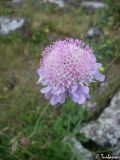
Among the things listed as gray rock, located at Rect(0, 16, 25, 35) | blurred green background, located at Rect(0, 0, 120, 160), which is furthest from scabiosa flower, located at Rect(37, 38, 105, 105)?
gray rock, located at Rect(0, 16, 25, 35)

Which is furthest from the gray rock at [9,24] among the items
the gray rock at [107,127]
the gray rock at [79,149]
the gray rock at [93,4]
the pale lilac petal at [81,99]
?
the pale lilac petal at [81,99]

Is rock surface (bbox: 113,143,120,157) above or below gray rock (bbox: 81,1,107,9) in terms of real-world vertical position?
below

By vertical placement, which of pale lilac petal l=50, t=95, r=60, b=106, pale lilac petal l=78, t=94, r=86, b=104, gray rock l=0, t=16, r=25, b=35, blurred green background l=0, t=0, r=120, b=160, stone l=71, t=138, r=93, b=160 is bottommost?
pale lilac petal l=78, t=94, r=86, b=104

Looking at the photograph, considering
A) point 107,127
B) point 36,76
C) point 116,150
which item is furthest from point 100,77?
point 36,76

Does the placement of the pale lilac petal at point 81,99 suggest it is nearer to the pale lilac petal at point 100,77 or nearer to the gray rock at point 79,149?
the pale lilac petal at point 100,77

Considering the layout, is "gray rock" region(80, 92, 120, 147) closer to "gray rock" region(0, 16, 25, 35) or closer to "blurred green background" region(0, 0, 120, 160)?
"blurred green background" region(0, 0, 120, 160)

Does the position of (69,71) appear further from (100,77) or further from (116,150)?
(116,150)
